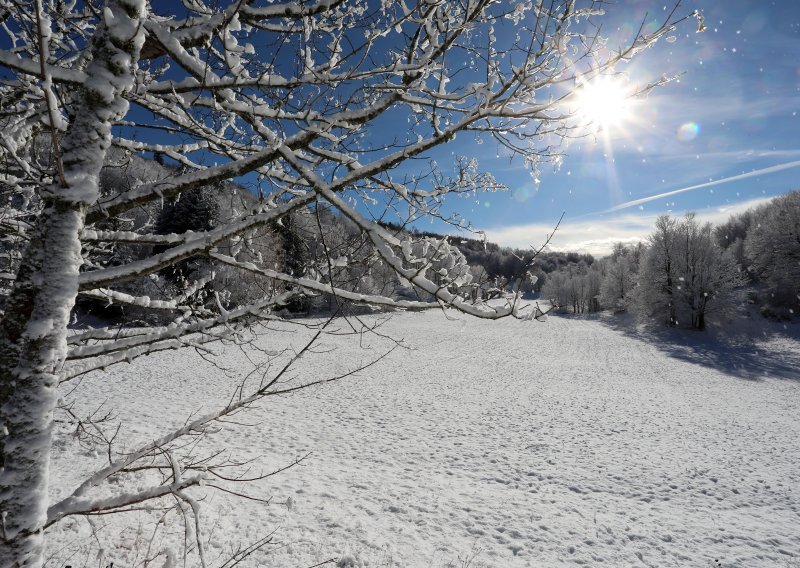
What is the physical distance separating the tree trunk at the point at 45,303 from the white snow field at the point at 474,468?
0.49 m

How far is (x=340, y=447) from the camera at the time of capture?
10023mm

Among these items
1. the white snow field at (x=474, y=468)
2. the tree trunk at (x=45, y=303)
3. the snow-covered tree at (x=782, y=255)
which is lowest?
the white snow field at (x=474, y=468)

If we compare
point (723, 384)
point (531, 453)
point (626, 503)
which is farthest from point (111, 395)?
point (723, 384)

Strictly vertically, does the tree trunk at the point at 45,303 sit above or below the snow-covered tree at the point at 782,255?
below

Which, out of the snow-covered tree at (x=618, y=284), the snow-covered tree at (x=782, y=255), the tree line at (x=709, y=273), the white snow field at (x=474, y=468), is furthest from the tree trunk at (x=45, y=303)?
the snow-covered tree at (x=618, y=284)

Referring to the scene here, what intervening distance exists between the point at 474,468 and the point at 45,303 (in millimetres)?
9419

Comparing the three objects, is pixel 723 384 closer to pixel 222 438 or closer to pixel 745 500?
pixel 745 500

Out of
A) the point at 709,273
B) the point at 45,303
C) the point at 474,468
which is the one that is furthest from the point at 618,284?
the point at 45,303

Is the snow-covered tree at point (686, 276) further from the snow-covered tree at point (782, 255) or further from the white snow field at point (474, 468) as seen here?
the white snow field at point (474, 468)

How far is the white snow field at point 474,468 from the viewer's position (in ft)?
19.4

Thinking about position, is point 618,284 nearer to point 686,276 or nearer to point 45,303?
point 686,276

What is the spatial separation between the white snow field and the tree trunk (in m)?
0.49

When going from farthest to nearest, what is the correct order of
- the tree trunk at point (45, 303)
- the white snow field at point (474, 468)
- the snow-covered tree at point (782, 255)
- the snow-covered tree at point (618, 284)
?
1. the snow-covered tree at point (618, 284)
2. the snow-covered tree at point (782, 255)
3. the white snow field at point (474, 468)
4. the tree trunk at point (45, 303)

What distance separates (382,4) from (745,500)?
11.3 meters
